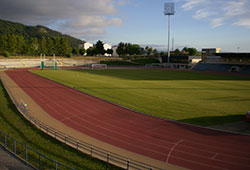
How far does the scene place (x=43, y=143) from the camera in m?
14.8

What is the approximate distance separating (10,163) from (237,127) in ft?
56.6

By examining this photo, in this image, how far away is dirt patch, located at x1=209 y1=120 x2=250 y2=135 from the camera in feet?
56.0

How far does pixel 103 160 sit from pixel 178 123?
9.09m

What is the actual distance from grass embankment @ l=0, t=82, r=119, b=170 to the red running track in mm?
2677

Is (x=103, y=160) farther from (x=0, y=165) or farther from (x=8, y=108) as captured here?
(x=8, y=108)

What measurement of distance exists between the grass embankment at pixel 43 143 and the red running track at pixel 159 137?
8.78ft

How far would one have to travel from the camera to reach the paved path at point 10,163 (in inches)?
419

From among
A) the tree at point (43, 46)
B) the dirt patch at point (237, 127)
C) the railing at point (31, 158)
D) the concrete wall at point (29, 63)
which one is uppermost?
the tree at point (43, 46)

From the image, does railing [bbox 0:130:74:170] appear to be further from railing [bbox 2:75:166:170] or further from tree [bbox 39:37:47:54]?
tree [bbox 39:37:47:54]

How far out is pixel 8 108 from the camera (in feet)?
78.0

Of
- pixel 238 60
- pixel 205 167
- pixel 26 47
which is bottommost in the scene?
pixel 205 167

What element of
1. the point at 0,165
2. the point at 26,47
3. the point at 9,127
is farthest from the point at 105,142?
the point at 26,47

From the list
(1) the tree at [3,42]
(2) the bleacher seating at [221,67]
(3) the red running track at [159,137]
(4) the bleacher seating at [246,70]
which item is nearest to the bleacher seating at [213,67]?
(2) the bleacher seating at [221,67]

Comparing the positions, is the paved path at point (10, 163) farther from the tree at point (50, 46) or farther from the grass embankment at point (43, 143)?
the tree at point (50, 46)
